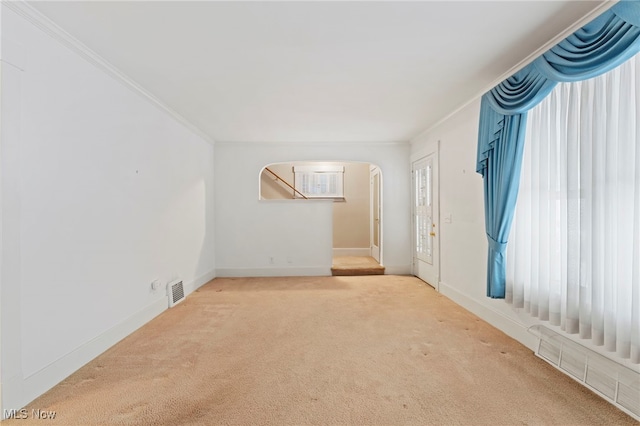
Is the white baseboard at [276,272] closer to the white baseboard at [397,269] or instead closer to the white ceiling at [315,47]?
the white baseboard at [397,269]

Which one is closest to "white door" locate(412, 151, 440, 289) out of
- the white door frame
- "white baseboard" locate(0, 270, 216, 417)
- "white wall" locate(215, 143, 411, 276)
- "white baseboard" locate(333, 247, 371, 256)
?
the white door frame

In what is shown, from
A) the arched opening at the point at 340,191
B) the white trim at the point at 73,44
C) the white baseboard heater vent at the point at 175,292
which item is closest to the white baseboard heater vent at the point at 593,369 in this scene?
the white baseboard heater vent at the point at 175,292

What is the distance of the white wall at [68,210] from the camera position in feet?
6.49

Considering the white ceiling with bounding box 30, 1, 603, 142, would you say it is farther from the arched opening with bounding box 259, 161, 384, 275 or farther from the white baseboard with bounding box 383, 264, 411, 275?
the arched opening with bounding box 259, 161, 384, 275

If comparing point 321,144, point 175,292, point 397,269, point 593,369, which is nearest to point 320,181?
point 321,144

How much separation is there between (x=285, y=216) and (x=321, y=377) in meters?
3.93

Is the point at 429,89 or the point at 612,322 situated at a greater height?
the point at 429,89

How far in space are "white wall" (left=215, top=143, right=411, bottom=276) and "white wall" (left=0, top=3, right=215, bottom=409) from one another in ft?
6.97

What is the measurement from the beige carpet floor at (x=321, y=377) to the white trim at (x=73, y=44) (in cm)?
249

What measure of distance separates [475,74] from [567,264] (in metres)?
1.90

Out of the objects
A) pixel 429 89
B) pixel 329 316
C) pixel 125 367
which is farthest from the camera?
pixel 329 316

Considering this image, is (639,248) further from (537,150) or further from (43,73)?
(43,73)

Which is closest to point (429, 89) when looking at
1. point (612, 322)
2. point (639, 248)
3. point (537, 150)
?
point (537, 150)

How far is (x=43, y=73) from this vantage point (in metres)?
2.22
